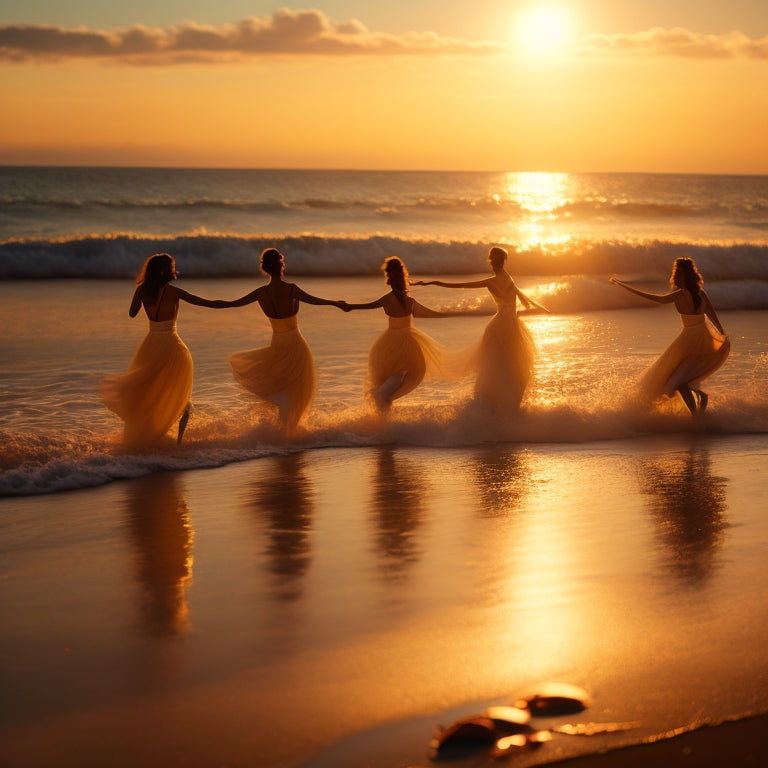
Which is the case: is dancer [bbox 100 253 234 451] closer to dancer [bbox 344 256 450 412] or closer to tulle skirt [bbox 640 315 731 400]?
dancer [bbox 344 256 450 412]

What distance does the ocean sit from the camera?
4457mm

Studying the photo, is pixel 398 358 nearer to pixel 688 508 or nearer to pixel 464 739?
pixel 688 508

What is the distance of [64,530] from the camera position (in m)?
7.39

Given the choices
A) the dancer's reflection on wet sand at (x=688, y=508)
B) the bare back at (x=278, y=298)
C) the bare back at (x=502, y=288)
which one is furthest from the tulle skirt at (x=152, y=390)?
the dancer's reflection on wet sand at (x=688, y=508)

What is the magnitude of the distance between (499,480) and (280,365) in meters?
2.92

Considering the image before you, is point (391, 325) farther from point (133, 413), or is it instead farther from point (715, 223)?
point (715, 223)

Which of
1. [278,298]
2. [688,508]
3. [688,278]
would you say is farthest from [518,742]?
[688,278]

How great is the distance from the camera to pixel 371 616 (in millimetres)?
5574

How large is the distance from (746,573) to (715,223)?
5474cm

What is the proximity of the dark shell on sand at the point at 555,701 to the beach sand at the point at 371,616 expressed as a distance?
0.21ft

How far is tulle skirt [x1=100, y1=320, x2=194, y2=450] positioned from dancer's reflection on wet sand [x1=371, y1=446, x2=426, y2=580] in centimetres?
209

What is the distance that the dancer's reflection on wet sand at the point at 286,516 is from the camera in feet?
20.6

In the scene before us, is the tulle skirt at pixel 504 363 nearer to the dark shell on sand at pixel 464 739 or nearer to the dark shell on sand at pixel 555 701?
the dark shell on sand at pixel 555 701

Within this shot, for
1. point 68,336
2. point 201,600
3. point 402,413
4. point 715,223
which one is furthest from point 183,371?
point 715,223
